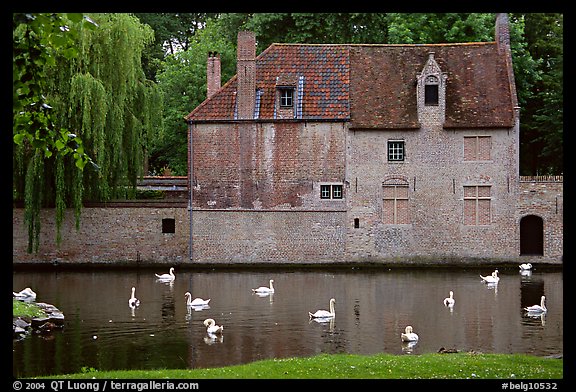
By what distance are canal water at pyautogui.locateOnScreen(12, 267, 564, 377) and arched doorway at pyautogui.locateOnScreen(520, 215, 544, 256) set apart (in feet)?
11.3

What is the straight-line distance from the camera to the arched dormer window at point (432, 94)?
34438 millimetres

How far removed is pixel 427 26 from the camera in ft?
131

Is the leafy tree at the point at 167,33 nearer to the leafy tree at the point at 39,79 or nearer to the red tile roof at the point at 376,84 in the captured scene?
the red tile roof at the point at 376,84

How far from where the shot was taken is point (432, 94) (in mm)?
34562

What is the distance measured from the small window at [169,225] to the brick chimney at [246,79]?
15.6 feet

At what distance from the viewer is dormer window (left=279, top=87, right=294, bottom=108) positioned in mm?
34781

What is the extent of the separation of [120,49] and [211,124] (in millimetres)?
4581

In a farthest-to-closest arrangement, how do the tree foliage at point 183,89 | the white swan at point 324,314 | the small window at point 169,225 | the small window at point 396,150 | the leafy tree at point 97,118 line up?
the tree foliage at point 183,89
the small window at point 169,225
the small window at point 396,150
the leafy tree at point 97,118
the white swan at point 324,314

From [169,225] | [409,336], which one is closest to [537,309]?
A: [409,336]

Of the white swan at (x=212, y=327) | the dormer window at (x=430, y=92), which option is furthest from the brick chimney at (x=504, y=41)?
the white swan at (x=212, y=327)

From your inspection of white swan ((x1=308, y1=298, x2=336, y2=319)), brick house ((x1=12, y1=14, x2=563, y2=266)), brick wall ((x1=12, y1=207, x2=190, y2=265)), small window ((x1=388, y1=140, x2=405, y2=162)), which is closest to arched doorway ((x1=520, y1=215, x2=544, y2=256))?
brick house ((x1=12, y1=14, x2=563, y2=266))

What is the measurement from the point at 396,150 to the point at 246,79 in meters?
6.34

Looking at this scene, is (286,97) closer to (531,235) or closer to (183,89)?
(183,89)
